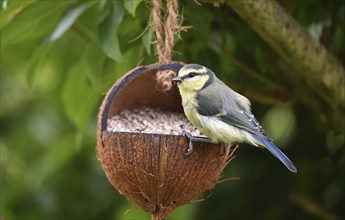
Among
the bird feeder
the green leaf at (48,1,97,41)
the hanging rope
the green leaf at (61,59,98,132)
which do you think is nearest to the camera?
the bird feeder

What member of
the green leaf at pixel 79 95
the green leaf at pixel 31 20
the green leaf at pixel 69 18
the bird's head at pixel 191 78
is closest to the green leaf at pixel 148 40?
the bird's head at pixel 191 78

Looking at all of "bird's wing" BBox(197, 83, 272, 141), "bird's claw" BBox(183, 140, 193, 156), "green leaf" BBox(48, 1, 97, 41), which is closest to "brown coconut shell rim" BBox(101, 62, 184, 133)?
"bird's wing" BBox(197, 83, 272, 141)

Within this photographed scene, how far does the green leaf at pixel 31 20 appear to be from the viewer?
375 cm

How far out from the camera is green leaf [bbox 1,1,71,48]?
375 centimetres

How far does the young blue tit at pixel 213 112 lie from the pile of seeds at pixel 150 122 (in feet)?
0.68

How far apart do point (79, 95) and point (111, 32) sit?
2.63ft

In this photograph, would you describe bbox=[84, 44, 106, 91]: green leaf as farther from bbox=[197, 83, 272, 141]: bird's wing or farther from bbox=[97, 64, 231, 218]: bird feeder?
bbox=[197, 83, 272, 141]: bird's wing

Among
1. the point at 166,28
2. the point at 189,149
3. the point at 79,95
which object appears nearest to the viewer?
the point at 189,149

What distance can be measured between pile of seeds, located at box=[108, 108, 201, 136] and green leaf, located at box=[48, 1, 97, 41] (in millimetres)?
460

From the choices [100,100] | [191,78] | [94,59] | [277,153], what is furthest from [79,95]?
[277,153]

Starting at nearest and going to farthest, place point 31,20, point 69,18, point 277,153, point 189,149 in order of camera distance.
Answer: point 189,149 < point 277,153 < point 69,18 < point 31,20

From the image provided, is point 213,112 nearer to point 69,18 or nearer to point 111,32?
point 111,32

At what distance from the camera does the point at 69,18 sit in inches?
146

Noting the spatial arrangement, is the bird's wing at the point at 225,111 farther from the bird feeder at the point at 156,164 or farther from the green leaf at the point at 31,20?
the green leaf at the point at 31,20
